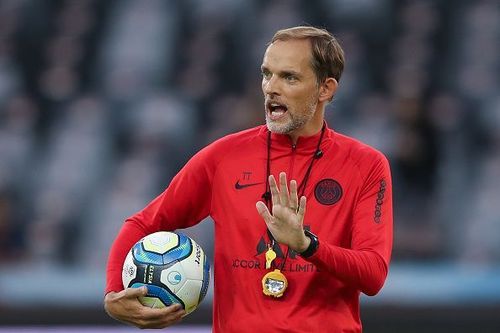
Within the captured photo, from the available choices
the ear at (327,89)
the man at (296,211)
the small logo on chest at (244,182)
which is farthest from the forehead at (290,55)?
the small logo on chest at (244,182)

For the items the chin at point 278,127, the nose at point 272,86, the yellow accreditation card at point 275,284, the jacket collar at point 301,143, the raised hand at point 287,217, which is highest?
the nose at point 272,86

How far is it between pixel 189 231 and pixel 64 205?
1072 millimetres

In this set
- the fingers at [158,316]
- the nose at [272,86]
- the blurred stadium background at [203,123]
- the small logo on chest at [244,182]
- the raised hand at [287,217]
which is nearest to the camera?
the raised hand at [287,217]

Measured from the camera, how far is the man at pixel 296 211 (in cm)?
406

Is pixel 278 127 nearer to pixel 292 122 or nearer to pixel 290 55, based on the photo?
pixel 292 122

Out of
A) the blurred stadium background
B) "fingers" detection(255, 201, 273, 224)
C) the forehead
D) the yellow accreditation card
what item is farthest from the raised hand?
the blurred stadium background

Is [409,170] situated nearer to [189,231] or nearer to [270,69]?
[189,231]

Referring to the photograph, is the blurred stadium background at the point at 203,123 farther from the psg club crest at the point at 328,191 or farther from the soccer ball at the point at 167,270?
the psg club crest at the point at 328,191

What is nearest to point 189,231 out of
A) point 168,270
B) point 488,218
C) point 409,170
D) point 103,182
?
point 103,182

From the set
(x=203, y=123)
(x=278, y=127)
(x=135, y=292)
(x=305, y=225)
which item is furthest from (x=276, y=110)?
(x=203, y=123)

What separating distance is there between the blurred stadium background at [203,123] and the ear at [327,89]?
3664 mm

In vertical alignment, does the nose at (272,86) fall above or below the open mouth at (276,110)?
above

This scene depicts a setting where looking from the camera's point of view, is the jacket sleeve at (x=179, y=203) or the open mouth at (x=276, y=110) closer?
the open mouth at (x=276, y=110)

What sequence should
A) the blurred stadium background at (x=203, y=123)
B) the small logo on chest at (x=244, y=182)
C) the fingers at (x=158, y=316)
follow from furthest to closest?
the blurred stadium background at (x=203, y=123)
the small logo on chest at (x=244, y=182)
the fingers at (x=158, y=316)
